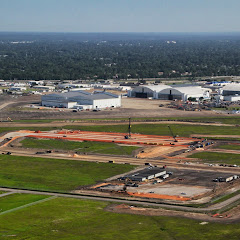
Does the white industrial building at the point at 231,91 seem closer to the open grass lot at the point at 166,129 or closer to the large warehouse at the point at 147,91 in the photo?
the large warehouse at the point at 147,91

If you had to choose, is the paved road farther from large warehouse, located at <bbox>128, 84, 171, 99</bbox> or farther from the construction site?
large warehouse, located at <bbox>128, 84, 171, 99</bbox>

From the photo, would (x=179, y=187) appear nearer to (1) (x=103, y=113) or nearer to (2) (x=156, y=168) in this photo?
(2) (x=156, y=168)

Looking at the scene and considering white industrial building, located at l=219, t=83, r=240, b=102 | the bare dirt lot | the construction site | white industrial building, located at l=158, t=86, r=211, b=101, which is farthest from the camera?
white industrial building, located at l=219, t=83, r=240, b=102

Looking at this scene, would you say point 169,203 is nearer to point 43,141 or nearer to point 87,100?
point 43,141

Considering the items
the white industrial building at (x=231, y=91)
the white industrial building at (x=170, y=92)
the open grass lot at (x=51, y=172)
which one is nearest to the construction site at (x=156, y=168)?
the open grass lot at (x=51, y=172)

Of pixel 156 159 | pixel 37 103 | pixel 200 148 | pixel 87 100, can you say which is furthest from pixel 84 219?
pixel 37 103

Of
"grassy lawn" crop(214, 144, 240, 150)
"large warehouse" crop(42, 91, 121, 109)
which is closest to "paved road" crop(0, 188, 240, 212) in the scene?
"grassy lawn" crop(214, 144, 240, 150)
